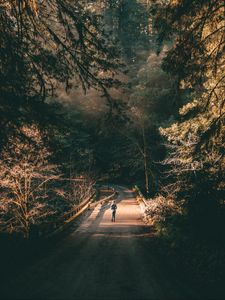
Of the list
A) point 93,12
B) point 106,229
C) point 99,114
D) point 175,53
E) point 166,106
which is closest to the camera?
point 175,53

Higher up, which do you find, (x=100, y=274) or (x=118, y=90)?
(x=118, y=90)

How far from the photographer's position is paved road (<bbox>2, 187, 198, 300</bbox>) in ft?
30.2

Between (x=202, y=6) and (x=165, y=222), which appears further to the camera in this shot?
(x=165, y=222)

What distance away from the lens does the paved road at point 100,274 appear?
9.22 meters

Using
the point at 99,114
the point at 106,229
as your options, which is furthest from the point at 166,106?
the point at 106,229

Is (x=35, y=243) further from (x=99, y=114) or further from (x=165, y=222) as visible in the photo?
(x=99, y=114)

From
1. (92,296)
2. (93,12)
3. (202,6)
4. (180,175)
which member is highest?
(93,12)

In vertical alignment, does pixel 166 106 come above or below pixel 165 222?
above

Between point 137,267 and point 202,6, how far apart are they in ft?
28.5

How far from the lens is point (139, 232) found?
74.5 ft

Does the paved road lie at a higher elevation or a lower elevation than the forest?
lower

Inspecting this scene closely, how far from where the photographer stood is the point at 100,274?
11.4 meters

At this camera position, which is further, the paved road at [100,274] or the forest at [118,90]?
the forest at [118,90]

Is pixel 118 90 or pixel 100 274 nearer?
pixel 100 274
